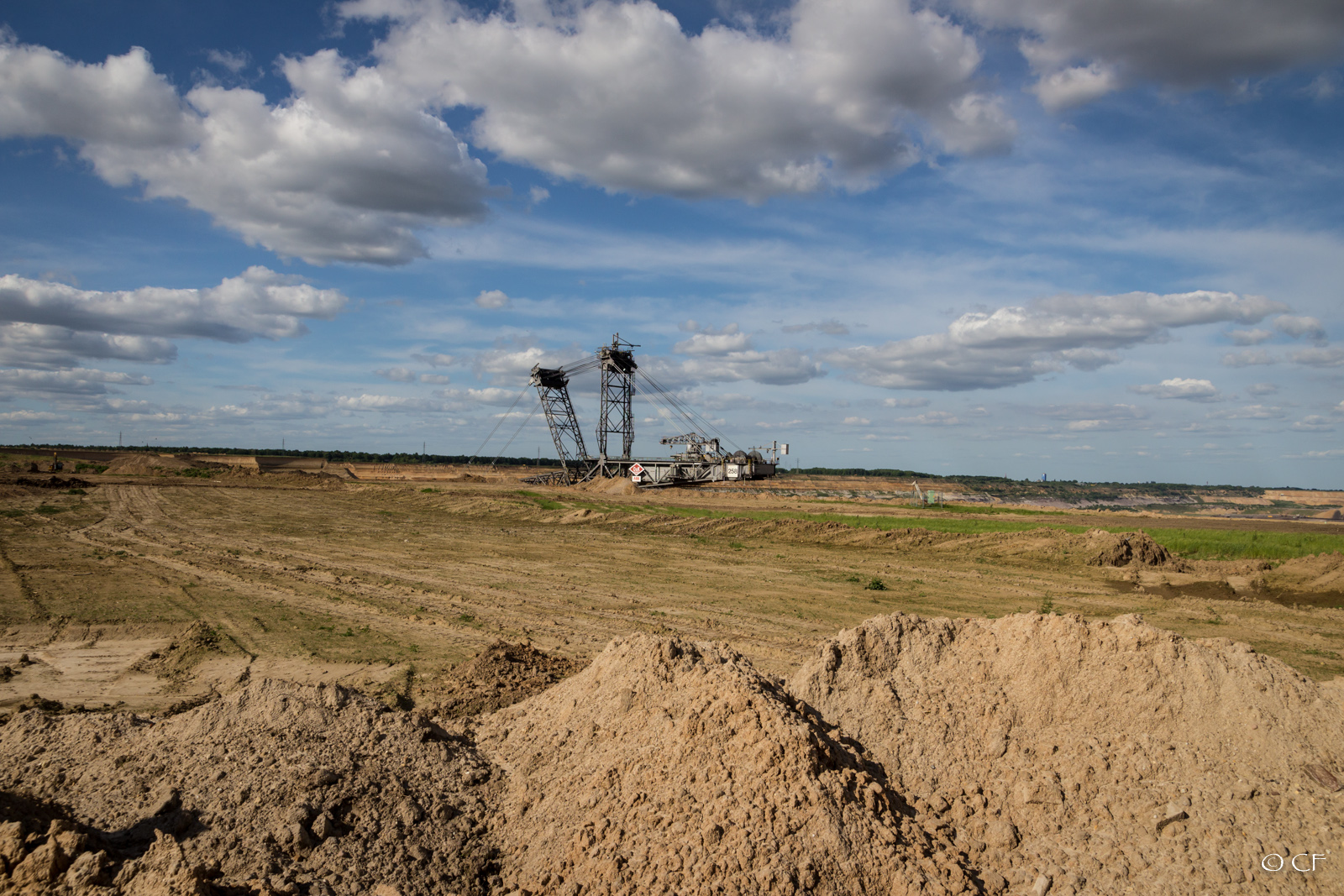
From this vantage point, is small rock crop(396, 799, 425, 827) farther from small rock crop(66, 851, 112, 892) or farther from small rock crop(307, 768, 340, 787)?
small rock crop(66, 851, 112, 892)

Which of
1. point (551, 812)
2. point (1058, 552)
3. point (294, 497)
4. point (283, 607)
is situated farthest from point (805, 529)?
point (294, 497)

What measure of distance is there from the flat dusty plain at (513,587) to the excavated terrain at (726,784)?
4.15 m

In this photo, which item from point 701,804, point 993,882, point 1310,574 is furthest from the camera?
point 1310,574

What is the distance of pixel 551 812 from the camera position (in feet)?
17.0

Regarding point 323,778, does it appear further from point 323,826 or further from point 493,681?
point 493,681

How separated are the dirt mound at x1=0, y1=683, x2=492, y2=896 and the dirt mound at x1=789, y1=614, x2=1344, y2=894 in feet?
12.1

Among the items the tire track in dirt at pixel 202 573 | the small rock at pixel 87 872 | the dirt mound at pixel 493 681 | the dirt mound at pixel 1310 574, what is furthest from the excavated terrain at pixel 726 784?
the dirt mound at pixel 1310 574

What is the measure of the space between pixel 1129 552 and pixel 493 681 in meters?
22.7

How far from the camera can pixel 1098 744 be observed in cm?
586

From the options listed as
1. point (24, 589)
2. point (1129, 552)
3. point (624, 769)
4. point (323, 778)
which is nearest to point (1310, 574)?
point (1129, 552)

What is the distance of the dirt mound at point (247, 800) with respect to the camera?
413 centimetres

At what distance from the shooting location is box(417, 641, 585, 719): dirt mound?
8.36 metres

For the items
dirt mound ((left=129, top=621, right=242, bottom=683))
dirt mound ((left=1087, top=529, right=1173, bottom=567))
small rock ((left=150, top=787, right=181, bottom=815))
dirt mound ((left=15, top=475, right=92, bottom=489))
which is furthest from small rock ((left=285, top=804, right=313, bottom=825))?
dirt mound ((left=15, top=475, right=92, bottom=489))

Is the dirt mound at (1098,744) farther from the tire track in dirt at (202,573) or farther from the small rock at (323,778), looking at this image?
the tire track in dirt at (202,573)
